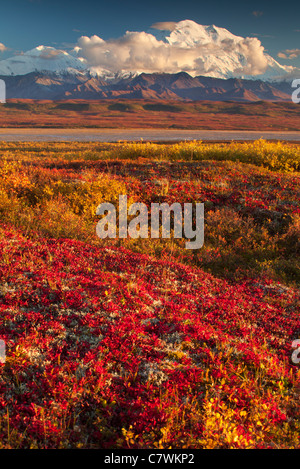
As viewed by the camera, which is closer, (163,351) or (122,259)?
(163,351)

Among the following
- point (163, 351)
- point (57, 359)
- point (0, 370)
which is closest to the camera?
point (0, 370)

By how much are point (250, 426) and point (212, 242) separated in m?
6.96

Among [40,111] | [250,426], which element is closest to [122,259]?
[250,426]

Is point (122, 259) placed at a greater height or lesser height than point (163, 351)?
greater

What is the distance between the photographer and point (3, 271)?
5730mm

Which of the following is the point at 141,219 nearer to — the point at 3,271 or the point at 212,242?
the point at 212,242

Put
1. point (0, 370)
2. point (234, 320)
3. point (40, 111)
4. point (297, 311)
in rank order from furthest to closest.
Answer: point (40, 111), point (297, 311), point (234, 320), point (0, 370)

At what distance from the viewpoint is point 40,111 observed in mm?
182875

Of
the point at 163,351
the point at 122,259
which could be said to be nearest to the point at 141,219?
the point at 122,259

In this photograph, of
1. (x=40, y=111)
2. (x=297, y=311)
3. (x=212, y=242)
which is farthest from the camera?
(x=40, y=111)
